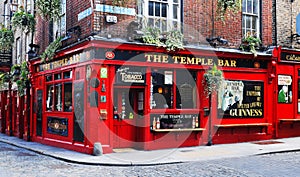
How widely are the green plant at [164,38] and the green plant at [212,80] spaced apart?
1.55 m

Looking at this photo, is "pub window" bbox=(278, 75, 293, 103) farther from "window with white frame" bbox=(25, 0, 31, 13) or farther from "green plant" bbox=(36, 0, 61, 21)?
"window with white frame" bbox=(25, 0, 31, 13)

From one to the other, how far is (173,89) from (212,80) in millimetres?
1441

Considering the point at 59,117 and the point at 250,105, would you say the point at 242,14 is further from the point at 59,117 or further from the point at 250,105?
the point at 59,117

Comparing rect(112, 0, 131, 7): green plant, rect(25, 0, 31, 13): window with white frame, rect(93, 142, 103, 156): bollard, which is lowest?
rect(93, 142, 103, 156): bollard

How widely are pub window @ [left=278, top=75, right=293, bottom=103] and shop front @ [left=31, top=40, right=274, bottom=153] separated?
57cm

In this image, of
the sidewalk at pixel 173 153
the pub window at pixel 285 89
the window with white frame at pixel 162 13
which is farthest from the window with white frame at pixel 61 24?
the pub window at pixel 285 89

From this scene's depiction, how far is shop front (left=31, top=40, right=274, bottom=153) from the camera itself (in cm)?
1302

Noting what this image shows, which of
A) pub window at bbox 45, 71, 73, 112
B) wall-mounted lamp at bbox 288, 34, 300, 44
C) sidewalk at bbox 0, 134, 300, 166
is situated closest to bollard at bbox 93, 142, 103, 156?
sidewalk at bbox 0, 134, 300, 166

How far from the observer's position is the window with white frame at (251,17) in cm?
1623

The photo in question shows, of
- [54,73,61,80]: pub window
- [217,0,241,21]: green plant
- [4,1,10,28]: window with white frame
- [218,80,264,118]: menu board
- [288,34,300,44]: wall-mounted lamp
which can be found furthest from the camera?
[4,1,10,28]: window with white frame

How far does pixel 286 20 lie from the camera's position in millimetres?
17094

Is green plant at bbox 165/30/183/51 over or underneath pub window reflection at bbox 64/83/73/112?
over

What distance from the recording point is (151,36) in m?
13.7

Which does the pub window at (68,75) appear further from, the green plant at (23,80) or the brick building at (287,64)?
the brick building at (287,64)
